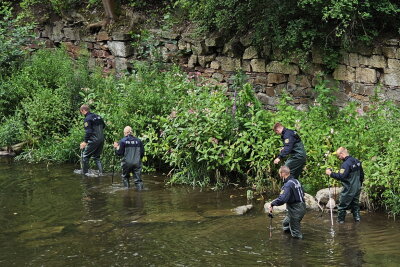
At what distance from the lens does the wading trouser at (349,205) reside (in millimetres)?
11125

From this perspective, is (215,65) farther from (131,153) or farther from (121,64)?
(131,153)

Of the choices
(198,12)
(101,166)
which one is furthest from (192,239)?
(198,12)

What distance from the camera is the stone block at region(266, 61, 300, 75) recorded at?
1526cm

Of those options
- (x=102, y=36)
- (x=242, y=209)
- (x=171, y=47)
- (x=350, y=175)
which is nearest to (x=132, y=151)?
(x=242, y=209)

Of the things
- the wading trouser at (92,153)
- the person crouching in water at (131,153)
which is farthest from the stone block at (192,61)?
the person crouching in water at (131,153)

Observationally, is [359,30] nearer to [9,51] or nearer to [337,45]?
[337,45]

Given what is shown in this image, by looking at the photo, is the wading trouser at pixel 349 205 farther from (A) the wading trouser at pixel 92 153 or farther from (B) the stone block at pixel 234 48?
(A) the wading trouser at pixel 92 153

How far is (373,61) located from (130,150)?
545 centimetres

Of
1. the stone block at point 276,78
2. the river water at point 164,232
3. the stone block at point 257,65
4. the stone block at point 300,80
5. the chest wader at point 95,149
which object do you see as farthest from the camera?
the stone block at point 257,65

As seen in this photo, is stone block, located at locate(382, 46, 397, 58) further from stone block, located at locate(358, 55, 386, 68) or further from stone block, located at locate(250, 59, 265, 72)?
stone block, located at locate(250, 59, 265, 72)

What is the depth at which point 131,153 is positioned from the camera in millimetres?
13930

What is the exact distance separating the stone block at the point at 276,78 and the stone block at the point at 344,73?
145 cm

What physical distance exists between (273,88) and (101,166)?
14.8 ft

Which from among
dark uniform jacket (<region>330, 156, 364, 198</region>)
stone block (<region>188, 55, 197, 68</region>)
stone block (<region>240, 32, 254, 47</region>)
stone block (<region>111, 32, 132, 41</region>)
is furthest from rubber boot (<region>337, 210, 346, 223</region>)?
stone block (<region>111, 32, 132, 41</region>)
